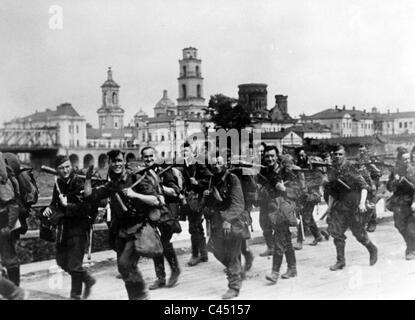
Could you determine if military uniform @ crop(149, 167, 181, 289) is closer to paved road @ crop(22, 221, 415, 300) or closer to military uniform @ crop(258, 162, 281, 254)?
paved road @ crop(22, 221, 415, 300)

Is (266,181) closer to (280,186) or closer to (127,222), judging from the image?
(280,186)

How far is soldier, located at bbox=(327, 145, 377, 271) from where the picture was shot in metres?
10.2

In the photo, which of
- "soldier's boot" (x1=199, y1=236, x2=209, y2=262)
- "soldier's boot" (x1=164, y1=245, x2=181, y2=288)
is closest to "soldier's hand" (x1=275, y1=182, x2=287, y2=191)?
"soldier's boot" (x1=164, y1=245, x2=181, y2=288)

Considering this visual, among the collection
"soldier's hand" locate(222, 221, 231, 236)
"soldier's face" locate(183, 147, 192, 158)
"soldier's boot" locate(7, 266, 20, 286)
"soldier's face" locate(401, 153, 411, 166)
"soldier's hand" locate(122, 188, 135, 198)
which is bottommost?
"soldier's boot" locate(7, 266, 20, 286)

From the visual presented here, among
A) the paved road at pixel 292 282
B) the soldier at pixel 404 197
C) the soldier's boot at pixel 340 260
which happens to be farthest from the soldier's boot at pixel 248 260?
the soldier at pixel 404 197

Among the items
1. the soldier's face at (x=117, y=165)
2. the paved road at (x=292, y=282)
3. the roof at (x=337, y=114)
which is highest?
the roof at (x=337, y=114)

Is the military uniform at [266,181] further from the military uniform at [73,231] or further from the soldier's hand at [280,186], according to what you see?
the military uniform at [73,231]

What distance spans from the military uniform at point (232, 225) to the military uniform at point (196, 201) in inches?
31.8

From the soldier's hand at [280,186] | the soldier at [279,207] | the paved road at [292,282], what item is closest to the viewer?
the paved road at [292,282]

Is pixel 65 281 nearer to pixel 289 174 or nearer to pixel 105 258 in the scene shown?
pixel 105 258

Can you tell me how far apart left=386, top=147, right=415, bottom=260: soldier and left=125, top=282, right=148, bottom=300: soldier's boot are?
4.99 meters

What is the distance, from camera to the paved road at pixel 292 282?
8594 mm

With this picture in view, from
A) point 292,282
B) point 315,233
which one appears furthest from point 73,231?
point 315,233
